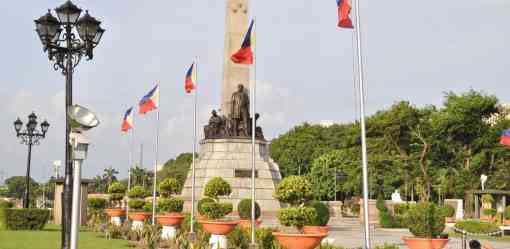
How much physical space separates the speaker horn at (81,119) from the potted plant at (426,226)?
8451 mm

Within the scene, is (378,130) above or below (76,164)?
above

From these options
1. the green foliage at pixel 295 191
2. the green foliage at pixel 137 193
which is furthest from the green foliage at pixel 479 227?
the green foliage at pixel 137 193

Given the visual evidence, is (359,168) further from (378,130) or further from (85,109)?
(85,109)

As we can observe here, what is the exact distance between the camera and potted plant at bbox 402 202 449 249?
524 inches

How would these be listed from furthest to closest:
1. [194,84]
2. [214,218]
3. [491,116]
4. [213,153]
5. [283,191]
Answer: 1. [491,116]
2. [213,153]
3. [194,84]
4. [214,218]
5. [283,191]

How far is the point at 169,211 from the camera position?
832 inches

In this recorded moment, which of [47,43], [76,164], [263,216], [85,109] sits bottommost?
[263,216]

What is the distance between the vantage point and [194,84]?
20234mm

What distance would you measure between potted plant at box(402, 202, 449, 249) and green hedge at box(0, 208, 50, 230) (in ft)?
48.0

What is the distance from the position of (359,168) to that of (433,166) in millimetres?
7294

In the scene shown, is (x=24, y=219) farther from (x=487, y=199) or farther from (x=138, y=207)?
(x=487, y=199)

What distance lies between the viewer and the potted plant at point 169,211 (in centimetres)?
1853

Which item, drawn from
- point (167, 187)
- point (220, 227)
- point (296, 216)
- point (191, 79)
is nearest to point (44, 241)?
point (220, 227)

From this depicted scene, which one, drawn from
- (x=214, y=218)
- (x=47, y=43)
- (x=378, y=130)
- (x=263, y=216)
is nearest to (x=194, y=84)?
(x=214, y=218)
